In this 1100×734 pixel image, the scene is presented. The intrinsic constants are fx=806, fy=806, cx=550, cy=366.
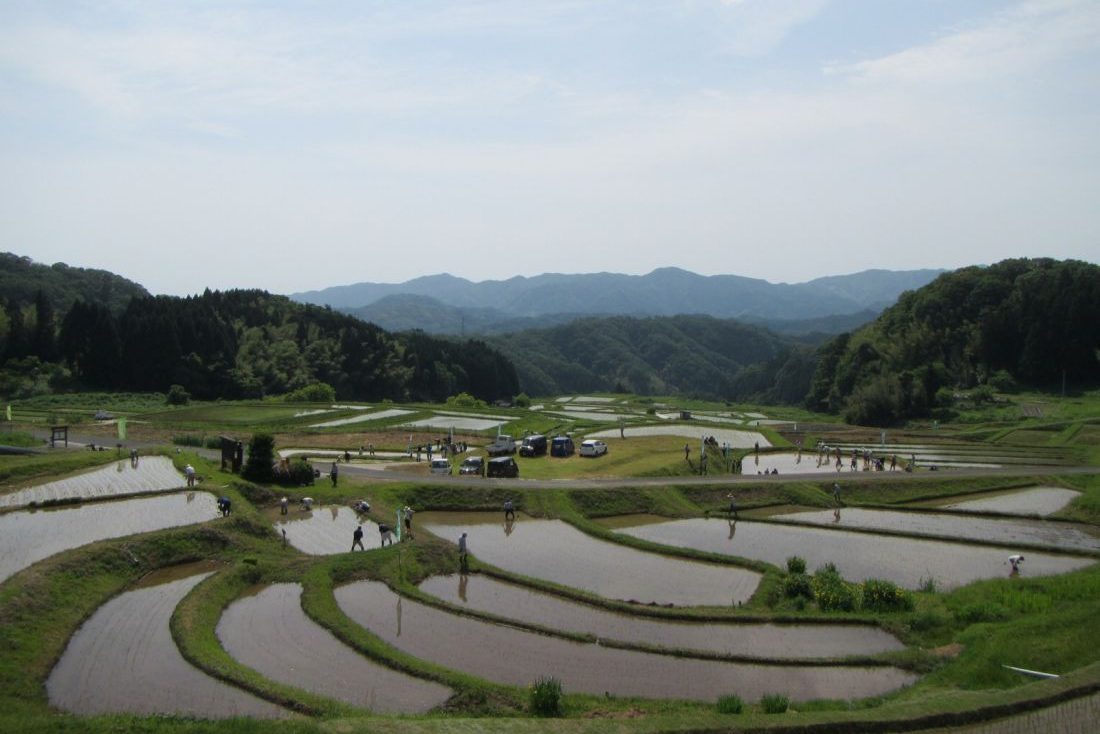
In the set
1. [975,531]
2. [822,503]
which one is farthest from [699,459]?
[975,531]

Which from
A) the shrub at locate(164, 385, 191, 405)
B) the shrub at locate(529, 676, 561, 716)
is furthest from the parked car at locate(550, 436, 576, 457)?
the shrub at locate(164, 385, 191, 405)

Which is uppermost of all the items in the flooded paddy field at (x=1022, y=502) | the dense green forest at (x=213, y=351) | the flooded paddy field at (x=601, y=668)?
the dense green forest at (x=213, y=351)

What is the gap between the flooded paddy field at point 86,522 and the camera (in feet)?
72.0

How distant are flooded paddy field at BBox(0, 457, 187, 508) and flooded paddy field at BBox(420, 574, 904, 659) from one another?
1488 centimetres

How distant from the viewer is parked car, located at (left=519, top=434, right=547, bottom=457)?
4459cm

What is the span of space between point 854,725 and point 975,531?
63.6 feet

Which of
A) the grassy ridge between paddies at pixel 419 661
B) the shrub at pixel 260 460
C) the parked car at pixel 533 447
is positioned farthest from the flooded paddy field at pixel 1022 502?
the shrub at pixel 260 460

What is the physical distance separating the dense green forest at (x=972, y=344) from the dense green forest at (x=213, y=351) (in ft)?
187

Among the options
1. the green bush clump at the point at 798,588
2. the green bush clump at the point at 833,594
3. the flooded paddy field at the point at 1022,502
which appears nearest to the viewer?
the green bush clump at the point at 833,594

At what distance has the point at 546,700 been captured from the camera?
14250 millimetres

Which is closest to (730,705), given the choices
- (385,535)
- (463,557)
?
(463,557)

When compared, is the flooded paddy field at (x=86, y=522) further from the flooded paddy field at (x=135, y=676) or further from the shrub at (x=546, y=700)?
the shrub at (x=546, y=700)

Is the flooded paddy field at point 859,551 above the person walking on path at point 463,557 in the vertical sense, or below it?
below

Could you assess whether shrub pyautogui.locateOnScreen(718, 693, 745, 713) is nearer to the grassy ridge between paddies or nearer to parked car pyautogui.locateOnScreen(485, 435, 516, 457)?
the grassy ridge between paddies
